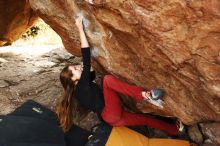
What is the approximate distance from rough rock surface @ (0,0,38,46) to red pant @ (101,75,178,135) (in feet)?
18.9

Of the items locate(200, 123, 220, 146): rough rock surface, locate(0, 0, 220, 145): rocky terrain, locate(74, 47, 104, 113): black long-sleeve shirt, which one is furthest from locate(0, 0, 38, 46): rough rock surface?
locate(200, 123, 220, 146): rough rock surface

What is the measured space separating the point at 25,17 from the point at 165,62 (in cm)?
724

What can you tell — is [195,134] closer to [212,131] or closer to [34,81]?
[212,131]

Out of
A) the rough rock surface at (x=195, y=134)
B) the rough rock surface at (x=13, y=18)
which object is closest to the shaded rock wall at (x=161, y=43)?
the rough rock surface at (x=195, y=134)

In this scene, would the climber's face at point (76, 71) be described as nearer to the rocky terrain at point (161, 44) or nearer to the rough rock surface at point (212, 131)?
the rocky terrain at point (161, 44)

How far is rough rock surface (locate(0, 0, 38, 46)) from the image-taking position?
1010 centimetres

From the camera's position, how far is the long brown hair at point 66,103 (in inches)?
223

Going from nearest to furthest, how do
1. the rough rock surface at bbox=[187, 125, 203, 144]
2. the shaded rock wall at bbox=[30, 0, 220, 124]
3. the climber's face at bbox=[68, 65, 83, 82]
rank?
the shaded rock wall at bbox=[30, 0, 220, 124], the climber's face at bbox=[68, 65, 83, 82], the rough rock surface at bbox=[187, 125, 203, 144]

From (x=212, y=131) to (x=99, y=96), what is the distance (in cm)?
172

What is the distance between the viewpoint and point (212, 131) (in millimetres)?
5094

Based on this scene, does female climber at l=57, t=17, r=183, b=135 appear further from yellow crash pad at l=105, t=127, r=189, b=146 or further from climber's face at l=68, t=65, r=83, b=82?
yellow crash pad at l=105, t=127, r=189, b=146

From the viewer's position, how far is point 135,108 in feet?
19.6

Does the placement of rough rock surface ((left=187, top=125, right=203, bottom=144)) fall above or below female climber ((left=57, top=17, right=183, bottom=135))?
below

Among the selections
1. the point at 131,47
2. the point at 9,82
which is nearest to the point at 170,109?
the point at 131,47
